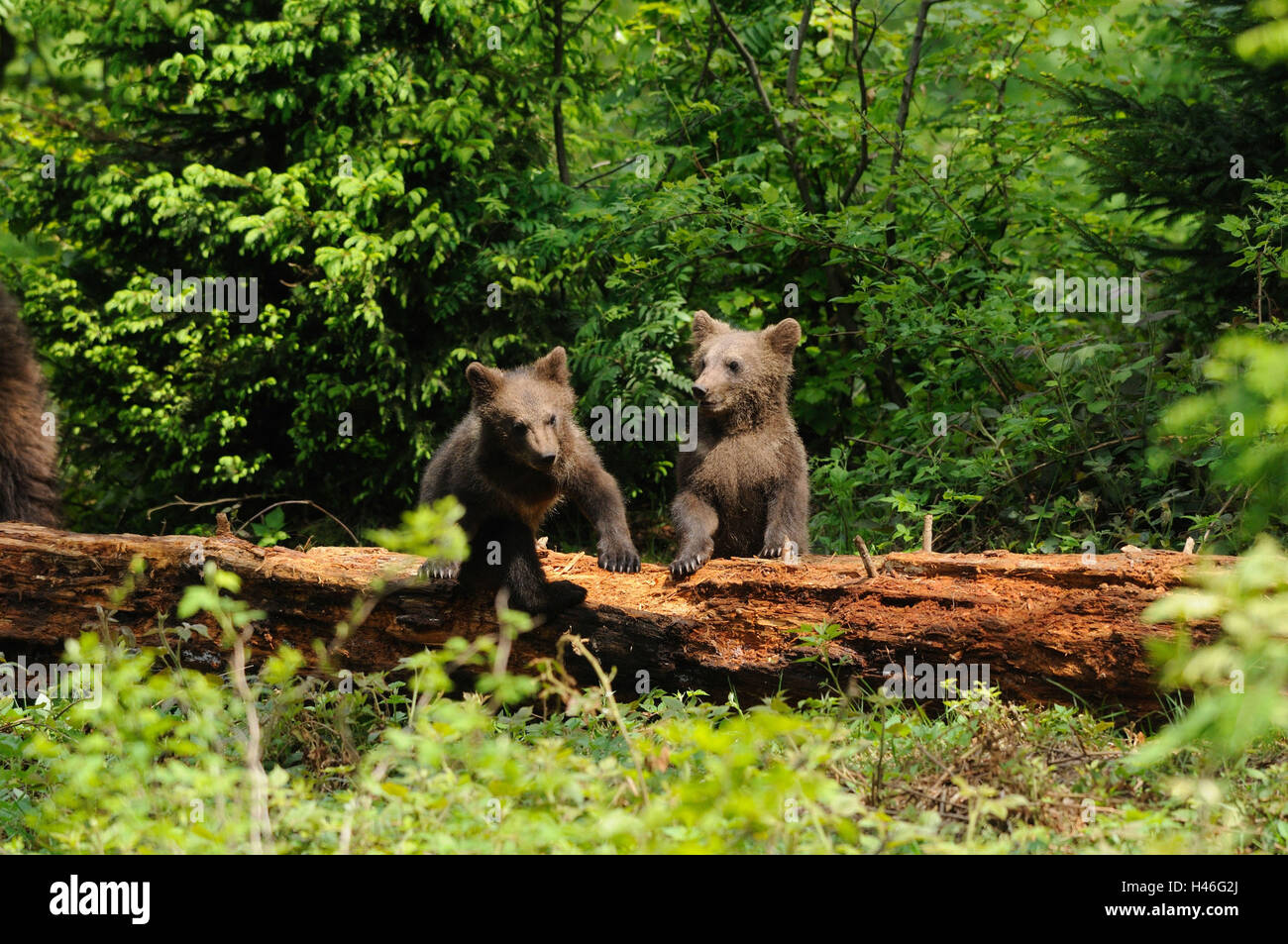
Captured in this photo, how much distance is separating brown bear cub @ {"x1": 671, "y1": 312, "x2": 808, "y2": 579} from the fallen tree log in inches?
25.0

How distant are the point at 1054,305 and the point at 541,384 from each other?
4.55 m

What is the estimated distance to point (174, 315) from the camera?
31.8 ft

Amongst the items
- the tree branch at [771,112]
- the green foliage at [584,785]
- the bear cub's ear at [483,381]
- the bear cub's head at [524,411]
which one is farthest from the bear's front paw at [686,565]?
the tree branch at [771,112]

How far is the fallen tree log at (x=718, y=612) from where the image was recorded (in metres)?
5.20

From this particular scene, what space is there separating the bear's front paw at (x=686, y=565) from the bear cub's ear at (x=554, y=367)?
1334 mm

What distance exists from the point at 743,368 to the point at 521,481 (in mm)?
1819

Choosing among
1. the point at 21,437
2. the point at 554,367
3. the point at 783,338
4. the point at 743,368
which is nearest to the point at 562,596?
the point at 554,367

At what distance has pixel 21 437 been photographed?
7.37m

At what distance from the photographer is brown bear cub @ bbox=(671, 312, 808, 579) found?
22.6ft

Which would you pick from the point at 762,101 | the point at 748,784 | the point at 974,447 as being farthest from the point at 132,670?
the point at 762,101

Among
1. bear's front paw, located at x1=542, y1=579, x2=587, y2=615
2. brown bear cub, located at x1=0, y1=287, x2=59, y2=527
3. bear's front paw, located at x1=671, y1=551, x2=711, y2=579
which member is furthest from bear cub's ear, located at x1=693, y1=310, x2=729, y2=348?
brown bear cub, located at x1=0, y1=287, x2=59, y2=527

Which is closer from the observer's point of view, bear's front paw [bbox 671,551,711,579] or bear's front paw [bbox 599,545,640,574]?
bear's front paw [bbox 671,551,711,579]

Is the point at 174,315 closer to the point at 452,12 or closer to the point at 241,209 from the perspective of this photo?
the point at 241,209

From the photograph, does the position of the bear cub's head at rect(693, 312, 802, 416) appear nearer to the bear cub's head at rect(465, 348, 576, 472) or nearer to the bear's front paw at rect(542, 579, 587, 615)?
the bear cub's head at rect(465, 348, 576, 472)
